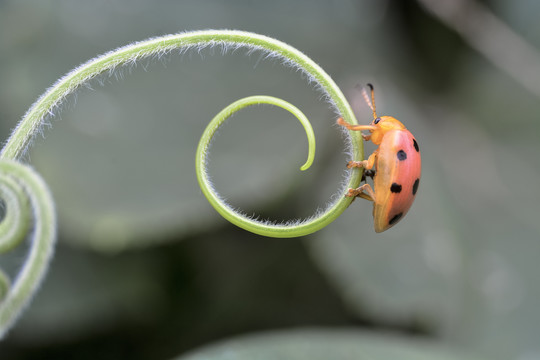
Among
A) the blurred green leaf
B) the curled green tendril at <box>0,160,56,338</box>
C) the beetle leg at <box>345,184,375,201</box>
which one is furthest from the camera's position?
the blurred green leaf

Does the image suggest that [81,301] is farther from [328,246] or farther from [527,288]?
[527,288]

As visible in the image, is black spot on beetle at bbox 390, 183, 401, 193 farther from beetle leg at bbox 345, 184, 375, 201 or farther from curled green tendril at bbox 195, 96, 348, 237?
curled green tendril at bbox 195, 96, 348, 237

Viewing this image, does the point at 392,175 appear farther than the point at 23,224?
Yes

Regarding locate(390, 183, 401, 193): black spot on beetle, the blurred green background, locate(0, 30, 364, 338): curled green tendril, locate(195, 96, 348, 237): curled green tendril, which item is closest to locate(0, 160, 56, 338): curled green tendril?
locate(0, 30, 364, 338): curled green tendril

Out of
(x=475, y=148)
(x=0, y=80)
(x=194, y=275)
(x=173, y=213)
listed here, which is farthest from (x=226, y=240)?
(x=475, y=148)

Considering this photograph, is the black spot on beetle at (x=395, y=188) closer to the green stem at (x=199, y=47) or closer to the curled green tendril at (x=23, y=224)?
the green stem at (x=199, y=47)

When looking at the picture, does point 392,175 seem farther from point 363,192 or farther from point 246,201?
point 246,201

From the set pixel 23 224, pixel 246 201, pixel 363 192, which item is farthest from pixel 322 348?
pixel 23 224
